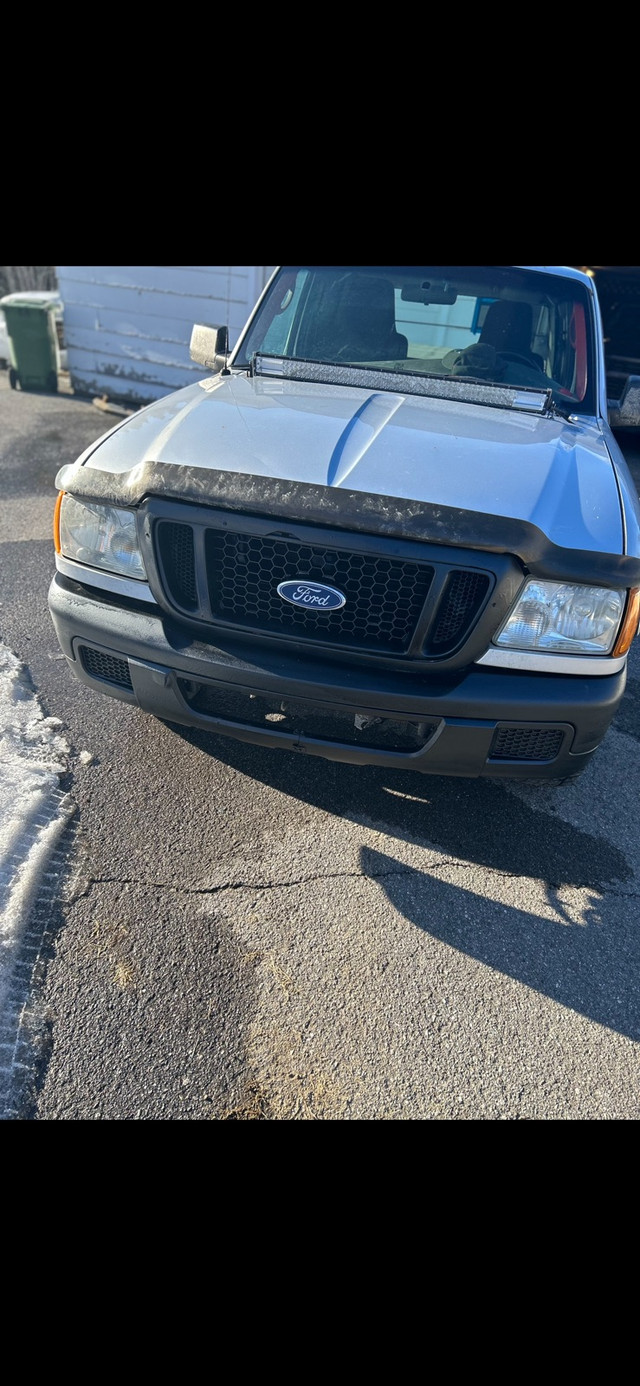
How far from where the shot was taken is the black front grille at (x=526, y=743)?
220 centimetres

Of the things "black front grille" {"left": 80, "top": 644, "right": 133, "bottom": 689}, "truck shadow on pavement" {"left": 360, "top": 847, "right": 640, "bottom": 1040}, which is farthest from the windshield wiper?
"truck shadow on pavement" {"left": 360, "top": 847, "right": 640, "bottom": 1040}

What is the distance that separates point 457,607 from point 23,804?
1.60m

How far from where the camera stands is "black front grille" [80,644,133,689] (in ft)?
7.95

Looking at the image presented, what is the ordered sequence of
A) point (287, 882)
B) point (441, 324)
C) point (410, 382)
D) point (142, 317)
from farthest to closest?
point (142, 317) < point (441, 324) < point (410, 382) < point (287, 882)

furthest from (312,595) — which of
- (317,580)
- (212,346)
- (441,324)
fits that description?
(212,346)

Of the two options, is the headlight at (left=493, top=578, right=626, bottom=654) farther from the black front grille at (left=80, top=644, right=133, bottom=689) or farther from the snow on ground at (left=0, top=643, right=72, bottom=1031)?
the snow on ground at (left=0, top=643, right=72, bottom=1031)

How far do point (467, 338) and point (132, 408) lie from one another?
597cm

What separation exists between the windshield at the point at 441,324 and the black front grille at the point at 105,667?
1.62 metres

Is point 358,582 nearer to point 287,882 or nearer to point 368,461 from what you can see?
point 368,461

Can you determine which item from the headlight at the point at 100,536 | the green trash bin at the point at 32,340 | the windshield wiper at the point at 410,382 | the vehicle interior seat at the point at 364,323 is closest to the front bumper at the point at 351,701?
the headlight at the point at 100,536

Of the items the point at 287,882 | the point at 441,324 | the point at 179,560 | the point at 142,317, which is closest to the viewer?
the point at 179,560

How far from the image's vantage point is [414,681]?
2.20 meters

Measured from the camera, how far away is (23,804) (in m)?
2.64
